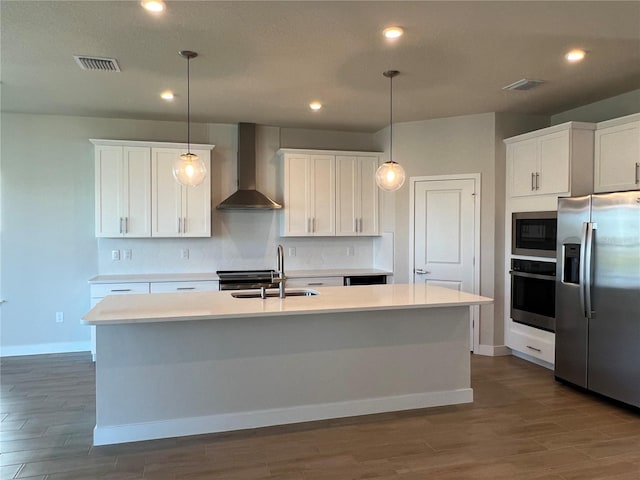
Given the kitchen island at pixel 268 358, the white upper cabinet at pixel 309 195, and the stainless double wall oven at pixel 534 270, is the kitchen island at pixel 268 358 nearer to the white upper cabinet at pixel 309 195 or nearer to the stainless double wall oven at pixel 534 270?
the stainless double wall oven at pixel 534 270

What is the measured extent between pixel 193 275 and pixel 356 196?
2.27 m

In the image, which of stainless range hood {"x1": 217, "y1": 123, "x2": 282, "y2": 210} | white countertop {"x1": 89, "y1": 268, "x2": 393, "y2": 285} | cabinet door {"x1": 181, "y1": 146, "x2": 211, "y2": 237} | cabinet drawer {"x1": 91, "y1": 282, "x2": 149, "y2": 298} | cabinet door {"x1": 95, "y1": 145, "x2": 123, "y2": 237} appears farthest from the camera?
stainless range hood {"x1": 217, "y1": 123, "x2": 282, "y2": 210}

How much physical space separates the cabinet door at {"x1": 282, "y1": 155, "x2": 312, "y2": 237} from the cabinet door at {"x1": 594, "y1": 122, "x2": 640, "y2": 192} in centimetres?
314

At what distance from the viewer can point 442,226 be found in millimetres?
5461

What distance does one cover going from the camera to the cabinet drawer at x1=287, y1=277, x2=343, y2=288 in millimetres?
5449

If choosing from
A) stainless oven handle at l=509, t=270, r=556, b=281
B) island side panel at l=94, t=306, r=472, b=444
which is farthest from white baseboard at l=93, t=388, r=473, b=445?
stainless oven handle at l=509, t=270, r=556, b=281

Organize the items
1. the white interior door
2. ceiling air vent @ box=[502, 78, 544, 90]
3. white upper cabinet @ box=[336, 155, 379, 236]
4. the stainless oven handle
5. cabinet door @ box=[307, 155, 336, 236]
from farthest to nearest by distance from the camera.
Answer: white upper cabinet @ box=[336, 155, 379, 236] < cabinet door @ box=[307, 155, 336, 236] < the white interior door < the stainless oven handle < ceiling air vent @ box=[502, 78, 544, 90]

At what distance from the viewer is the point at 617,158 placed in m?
4.14

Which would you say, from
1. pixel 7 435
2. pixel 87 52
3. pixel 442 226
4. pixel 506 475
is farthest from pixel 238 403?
pixel 442 226

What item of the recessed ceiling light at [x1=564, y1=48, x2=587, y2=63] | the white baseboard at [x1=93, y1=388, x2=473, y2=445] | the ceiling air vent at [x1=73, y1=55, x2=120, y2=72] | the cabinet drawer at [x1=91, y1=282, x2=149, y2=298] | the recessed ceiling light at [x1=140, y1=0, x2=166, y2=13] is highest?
the recessed ceiling light at [x1=564, y1=48, x2=587, y2=63]

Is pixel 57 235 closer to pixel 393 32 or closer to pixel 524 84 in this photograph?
pixel 393 32

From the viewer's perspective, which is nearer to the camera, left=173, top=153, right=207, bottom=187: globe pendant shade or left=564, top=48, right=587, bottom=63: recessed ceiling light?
left=564, top=48, right=587, bottom=63: recessed ceiling light

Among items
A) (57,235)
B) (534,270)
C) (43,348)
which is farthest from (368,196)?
(43,348)

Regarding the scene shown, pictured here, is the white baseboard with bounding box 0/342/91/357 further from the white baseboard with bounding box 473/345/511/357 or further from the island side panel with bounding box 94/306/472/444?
the white baseboard with bounding box 473/345/511/357
